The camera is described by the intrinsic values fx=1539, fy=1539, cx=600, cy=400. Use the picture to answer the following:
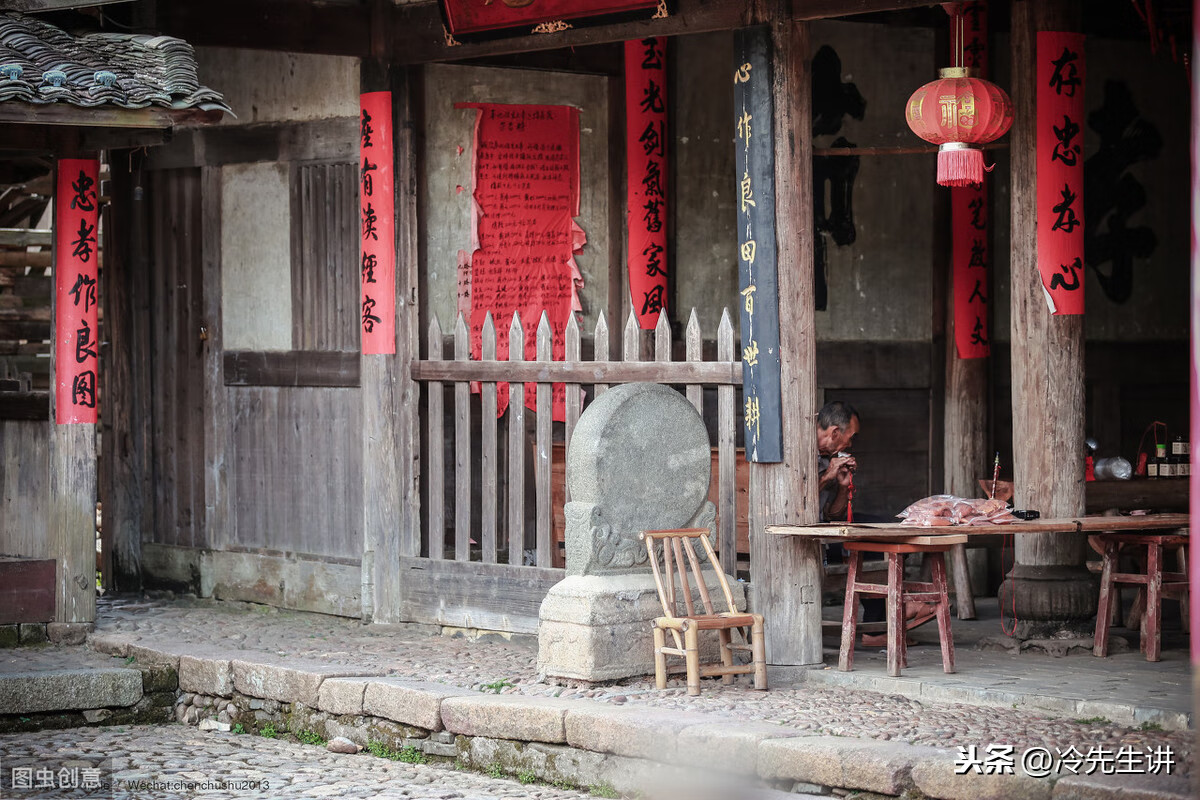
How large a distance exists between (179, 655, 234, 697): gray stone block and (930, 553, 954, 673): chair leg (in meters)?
4.00

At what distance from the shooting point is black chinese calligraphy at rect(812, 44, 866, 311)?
11117mm

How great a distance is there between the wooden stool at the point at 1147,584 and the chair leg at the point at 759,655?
191 centimetres

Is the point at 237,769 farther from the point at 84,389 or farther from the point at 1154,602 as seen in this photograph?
the point at 1154,602

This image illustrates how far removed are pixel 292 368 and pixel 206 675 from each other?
8.53ft

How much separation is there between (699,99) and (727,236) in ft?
3.27

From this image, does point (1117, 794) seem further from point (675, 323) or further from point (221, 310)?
point (221, 310)

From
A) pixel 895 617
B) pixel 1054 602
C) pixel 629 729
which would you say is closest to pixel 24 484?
pixel 629 729

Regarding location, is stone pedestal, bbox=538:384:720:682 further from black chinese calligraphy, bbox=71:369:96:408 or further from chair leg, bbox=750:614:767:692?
black chinese calligraphy, bbox=71:369:96:408

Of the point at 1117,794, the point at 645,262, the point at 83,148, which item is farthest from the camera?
the point at 645,262

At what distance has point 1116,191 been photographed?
11.5 meters

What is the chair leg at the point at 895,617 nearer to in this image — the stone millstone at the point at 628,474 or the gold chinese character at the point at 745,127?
the stone millstone at the point at 628,474

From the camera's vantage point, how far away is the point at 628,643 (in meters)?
8.00

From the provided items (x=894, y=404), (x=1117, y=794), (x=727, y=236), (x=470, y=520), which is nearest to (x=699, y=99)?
(x=727, y=236)

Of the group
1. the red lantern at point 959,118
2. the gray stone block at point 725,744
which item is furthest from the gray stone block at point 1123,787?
the red lantern at point 959,118
